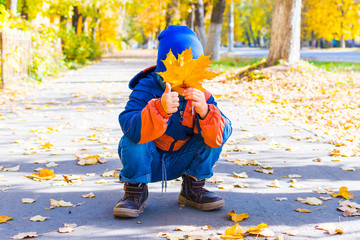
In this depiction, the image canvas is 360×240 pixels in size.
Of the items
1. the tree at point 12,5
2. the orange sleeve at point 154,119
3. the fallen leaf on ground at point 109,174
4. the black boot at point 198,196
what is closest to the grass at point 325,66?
the tree at point 12,5

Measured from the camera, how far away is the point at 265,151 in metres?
5.30

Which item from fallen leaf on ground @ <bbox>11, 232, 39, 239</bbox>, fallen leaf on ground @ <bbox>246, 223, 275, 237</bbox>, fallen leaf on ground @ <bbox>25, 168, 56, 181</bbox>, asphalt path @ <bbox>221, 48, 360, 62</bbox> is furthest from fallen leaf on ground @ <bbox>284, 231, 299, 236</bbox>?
asphalt path @ <bbox>221, 48, 360, 62</bbox>

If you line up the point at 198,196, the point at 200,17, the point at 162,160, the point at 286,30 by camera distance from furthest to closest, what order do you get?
the point at 200,17 → the point at 286,30 → the point at 198,196 → the point at 162,160

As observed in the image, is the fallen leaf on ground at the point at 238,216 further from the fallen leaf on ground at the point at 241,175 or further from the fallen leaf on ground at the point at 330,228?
the fallen leaf on ground at the point at 241,175

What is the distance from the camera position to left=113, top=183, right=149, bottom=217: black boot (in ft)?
10.2

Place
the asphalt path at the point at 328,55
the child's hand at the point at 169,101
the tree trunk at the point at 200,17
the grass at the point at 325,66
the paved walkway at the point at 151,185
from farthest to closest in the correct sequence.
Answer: the asphalt path at the point at 328,55
the tree trunk at the point at 200,17
the grass at the point at 325,66
the paved walkway at the point at 151,185
the child's hand at the point at 169,101

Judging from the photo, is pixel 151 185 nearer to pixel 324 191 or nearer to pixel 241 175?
pixel 241 175

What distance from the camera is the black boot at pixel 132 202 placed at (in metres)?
3.10

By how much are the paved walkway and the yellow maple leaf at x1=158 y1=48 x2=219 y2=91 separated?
0.97 meters

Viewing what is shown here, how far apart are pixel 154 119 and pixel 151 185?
135cm

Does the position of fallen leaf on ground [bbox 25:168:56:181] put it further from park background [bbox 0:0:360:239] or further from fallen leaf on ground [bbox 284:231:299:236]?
fallen leaf on ground [bbox 284:231:299:236]

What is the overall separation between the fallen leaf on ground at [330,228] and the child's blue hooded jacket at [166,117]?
846 millimetres

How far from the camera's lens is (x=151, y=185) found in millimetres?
3953

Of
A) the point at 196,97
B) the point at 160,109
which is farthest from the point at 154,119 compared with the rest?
the point at 196,97
